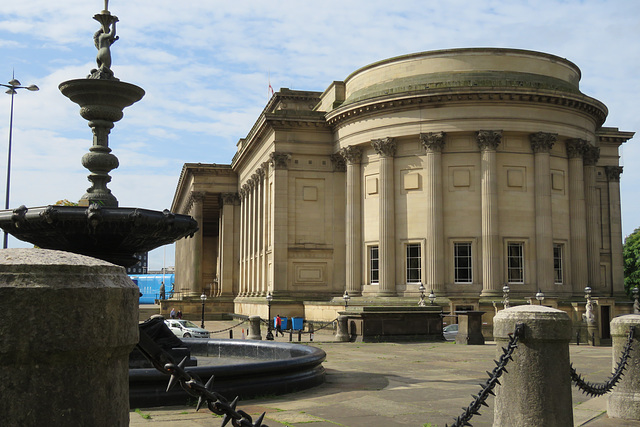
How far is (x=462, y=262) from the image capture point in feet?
144

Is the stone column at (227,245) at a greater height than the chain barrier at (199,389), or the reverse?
the stone column at (227,245)

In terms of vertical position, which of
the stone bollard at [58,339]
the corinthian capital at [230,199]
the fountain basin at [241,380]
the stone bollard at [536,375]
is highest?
the corinthian capital at [230,199]

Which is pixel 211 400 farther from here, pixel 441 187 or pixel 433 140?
pixel 441 187

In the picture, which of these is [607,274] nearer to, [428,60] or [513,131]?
[513,131]

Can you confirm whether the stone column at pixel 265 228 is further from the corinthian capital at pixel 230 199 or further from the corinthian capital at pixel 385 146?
the corinthian capital at pixel 230 199

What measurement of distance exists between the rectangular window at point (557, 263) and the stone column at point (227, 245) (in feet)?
106

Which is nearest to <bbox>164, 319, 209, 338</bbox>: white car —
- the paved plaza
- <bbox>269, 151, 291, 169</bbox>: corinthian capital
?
<bbox>269, 151, 291, 169</bbox>: corinthian capital

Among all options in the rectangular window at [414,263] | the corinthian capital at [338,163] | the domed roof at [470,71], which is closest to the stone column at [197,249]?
the corinthian capital at [338,163]

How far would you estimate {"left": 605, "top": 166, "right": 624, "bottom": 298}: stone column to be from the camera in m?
53.2

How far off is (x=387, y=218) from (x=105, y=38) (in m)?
31.5

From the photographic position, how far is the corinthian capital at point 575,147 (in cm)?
4516

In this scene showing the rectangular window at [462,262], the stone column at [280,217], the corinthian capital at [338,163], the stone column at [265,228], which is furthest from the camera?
the stone column at [265,228]

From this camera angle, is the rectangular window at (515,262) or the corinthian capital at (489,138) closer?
the corinthian capital at (489,138)

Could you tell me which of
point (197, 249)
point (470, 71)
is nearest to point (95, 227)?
point (470, 71)
